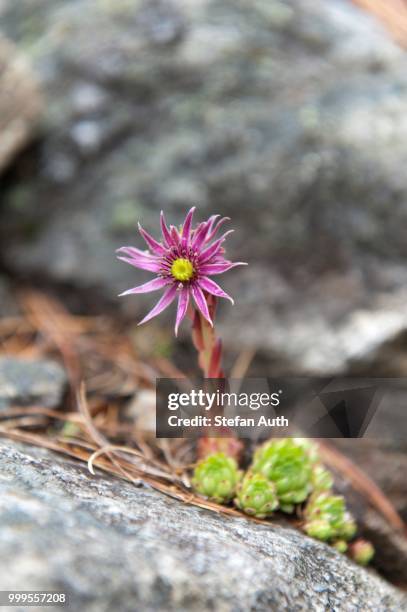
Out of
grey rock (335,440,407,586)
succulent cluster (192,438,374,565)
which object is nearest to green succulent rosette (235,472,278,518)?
succulent cluster (192,438,374,565)

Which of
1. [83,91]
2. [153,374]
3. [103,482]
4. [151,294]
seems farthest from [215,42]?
[103,482]

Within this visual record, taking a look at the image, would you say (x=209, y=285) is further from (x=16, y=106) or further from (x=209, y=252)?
(x=16, y=106)

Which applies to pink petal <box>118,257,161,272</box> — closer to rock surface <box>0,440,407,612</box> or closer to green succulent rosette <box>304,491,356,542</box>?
rock surface <box>0,440,407,612</box>

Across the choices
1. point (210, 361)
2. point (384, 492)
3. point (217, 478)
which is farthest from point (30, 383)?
point (384, 492)

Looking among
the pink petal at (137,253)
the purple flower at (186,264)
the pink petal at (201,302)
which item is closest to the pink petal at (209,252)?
the purple flower at (186,264)

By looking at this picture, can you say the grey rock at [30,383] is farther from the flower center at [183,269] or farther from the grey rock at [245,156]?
the flower center at [183,269]

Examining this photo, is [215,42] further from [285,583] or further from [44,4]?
[285,583]
